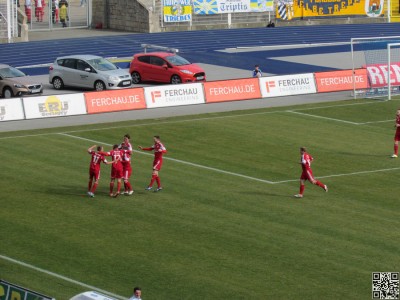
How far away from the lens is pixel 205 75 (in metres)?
58.8

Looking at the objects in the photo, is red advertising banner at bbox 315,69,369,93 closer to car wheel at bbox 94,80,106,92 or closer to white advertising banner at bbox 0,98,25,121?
car wheel at bbox 94,80,106,92

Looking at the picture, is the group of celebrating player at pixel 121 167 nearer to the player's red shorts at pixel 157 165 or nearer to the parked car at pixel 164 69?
the player's red shorts at pixel 157 165

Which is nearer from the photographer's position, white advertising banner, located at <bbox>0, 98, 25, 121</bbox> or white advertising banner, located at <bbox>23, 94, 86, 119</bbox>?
white advertising banner, located at <bbox>0, 98, 25, 121</bbox>

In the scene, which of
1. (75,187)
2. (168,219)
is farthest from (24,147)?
(168,219)

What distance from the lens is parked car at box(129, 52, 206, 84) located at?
56.2 metres

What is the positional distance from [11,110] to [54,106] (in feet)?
6.91

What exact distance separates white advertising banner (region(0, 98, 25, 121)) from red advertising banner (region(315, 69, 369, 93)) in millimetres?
16264

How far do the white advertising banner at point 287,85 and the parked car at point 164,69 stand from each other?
4.48 metres

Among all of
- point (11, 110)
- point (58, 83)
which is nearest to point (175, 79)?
point (58, 83)

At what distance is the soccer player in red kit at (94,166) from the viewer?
32344 mm

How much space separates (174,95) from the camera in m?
50.9

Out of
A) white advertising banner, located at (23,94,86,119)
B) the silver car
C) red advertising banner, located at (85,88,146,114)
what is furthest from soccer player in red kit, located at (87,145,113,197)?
the silver car

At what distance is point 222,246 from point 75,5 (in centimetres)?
5635

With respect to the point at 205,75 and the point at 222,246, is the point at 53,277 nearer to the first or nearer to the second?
the point at 222,246
